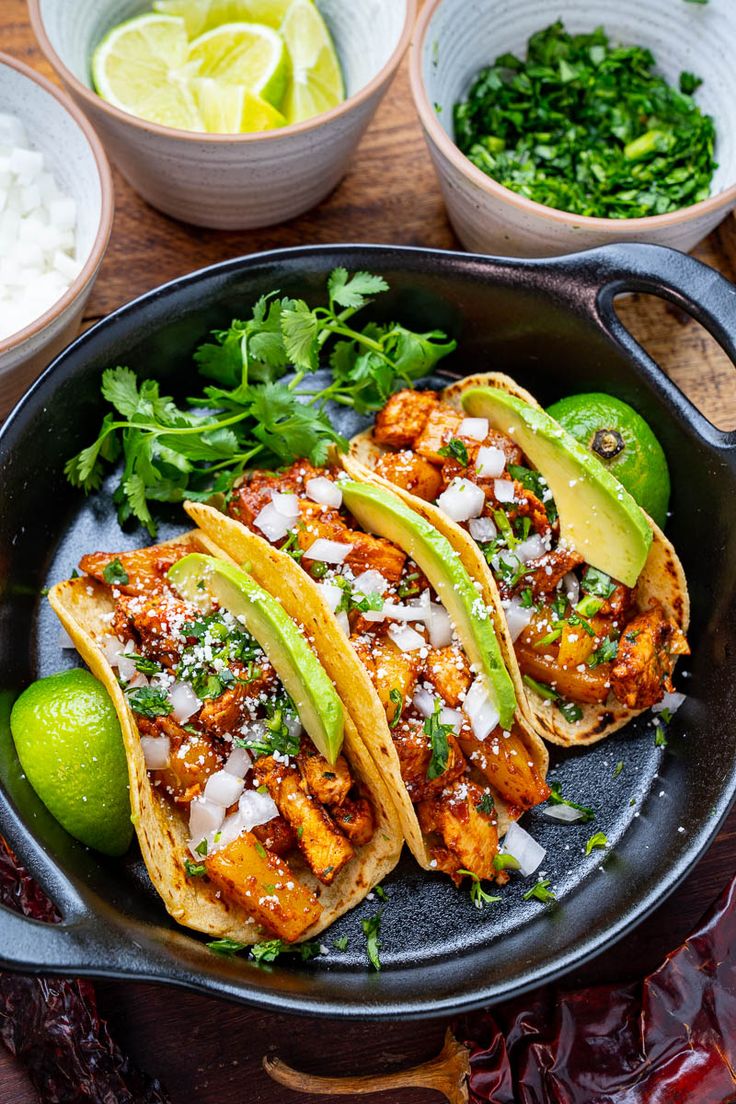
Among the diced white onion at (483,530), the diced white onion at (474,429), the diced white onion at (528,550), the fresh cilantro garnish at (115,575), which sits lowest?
the diced white onion at (528,550)

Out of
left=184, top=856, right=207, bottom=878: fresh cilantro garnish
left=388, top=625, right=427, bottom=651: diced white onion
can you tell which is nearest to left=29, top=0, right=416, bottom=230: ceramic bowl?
left=388, top=625, right=427, bottom=651: diced white onion

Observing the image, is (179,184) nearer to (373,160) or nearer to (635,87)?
(373,160)

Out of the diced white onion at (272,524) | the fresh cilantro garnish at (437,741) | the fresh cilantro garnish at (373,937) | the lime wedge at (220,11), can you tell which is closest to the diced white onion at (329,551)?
the diced white onion at (272,524)

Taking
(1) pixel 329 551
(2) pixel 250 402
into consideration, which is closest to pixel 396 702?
(1) pixel 329 551

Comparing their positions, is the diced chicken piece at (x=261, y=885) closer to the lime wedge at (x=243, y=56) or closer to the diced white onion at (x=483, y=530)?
the diced white onion at (x=483, y=530)

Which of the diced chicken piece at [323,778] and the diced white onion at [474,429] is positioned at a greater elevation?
the diced white onion at [474,429]

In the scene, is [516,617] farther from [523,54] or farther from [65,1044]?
[523,54]

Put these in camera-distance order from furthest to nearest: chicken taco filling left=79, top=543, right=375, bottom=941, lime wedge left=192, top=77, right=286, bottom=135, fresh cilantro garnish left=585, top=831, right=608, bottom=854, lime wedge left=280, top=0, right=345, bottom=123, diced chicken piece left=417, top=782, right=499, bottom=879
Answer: lime wedge left=280, top=0, right=345, bottom=123
lime wedge left=192, top=77, right=286, bottom=135
fresh cilantro garnish left=585, top=831, right=608, bottom=854
diced chicken piece left=417, top=782, right=499, bottom=879
chicken taco filling left=79, top=543, right=375, bottom=941

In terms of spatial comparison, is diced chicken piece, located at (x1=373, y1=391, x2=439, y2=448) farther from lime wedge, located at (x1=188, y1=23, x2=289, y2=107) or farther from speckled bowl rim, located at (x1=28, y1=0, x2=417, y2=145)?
lime wedge, located at (x1=188, y1=23, x2=289, y2=107)
